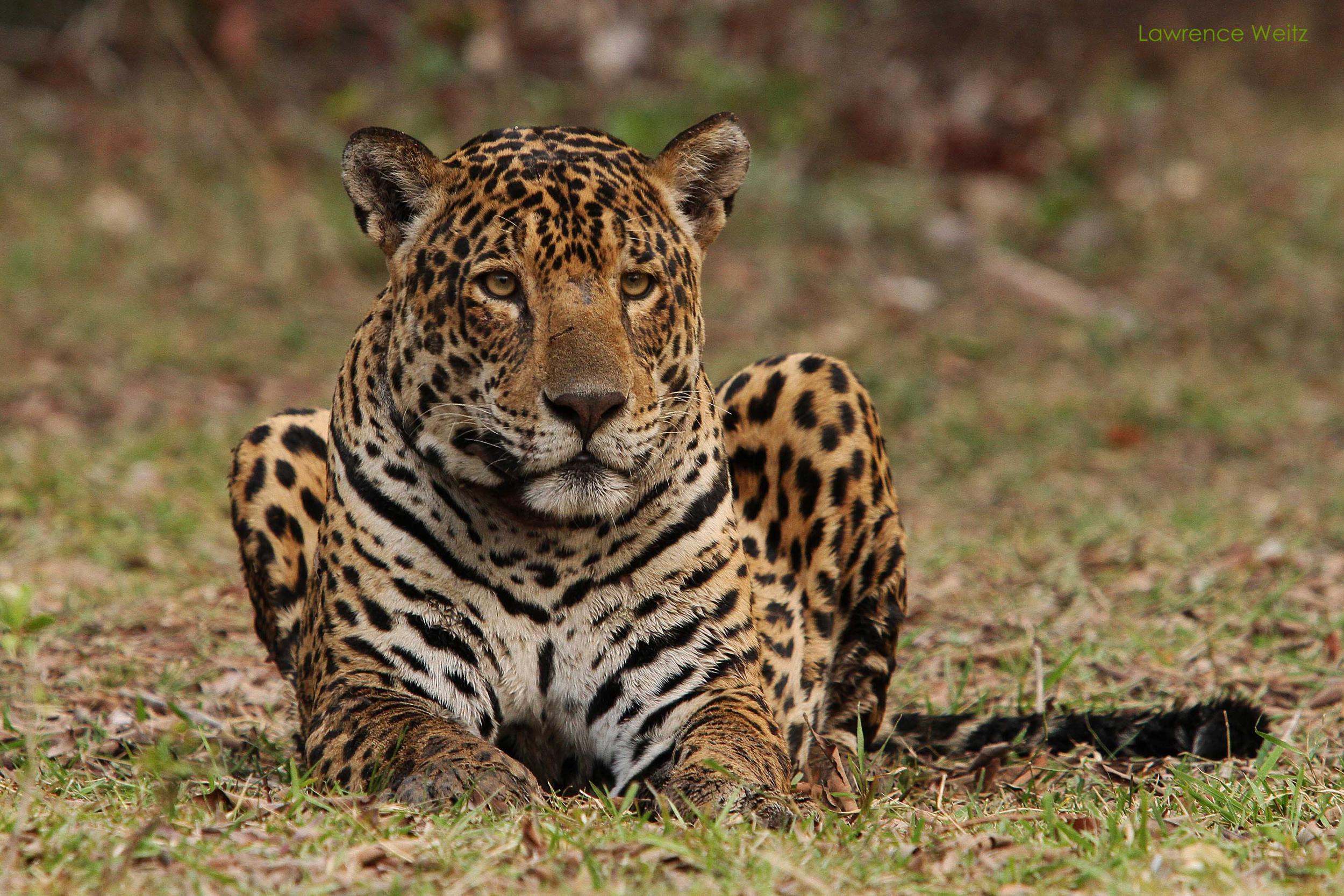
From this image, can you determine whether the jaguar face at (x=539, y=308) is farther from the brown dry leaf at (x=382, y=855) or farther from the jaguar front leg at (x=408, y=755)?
the brown dry leaf at (x=382, y=855)

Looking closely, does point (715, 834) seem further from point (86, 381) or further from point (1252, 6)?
point (1252, 6)

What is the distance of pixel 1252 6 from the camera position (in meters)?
16.8

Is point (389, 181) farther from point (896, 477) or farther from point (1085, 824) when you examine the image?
point (896, 477)

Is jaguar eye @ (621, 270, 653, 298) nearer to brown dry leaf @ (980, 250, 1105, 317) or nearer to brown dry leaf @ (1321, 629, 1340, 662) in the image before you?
brown dry leaf @ (1321, 629, 1340, 662)

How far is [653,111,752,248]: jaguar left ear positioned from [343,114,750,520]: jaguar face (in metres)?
0.01

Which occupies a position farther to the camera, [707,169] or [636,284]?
[707,169]

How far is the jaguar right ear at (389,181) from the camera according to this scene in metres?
4.41

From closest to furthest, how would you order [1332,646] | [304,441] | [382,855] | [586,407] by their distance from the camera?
1. [382,855]
2. [586,407]
3. [304,441]
4. [1332,646]

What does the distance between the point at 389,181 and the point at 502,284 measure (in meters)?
0.54

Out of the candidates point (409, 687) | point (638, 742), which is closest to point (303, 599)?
point (409, 687)

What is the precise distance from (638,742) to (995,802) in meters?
1.03

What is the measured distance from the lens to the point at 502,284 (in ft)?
13.9

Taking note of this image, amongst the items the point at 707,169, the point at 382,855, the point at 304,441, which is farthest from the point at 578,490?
the point at 304,441

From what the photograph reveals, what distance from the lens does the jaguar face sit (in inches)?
160
